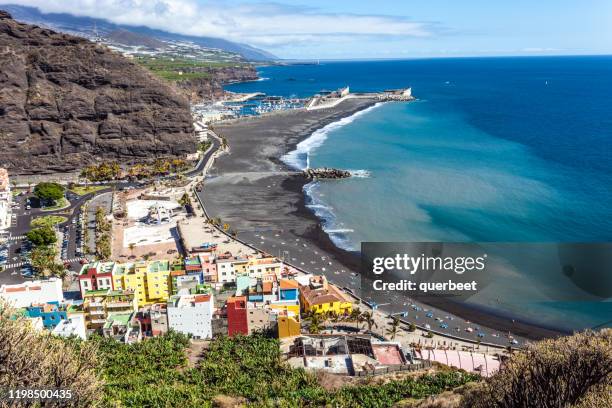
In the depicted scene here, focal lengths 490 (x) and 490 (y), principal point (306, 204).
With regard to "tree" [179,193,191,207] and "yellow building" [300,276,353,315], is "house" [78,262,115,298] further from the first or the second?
"tree" [179,193,191,207]

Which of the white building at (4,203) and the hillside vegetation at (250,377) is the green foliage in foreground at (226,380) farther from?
the white building at (4,203)

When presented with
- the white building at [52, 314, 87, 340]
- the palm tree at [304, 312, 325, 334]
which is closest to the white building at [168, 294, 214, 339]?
the white building at [52, 314, 87, 340]

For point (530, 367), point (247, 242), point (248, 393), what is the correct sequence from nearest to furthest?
1. point (530, 367)
2. point (248, 393)
3. point (247, 242)

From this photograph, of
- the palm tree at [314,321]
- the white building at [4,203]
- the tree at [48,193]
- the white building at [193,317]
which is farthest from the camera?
the tree at [48,193]

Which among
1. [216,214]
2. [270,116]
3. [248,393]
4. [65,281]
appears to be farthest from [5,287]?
[270,116]

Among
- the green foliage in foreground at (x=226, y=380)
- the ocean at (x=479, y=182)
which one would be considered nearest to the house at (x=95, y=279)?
the green foliage in foreground at (x=226, y=380)

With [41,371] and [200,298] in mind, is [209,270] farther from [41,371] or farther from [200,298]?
[41,371]

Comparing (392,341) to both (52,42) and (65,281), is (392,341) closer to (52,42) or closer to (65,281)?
(65,281)
